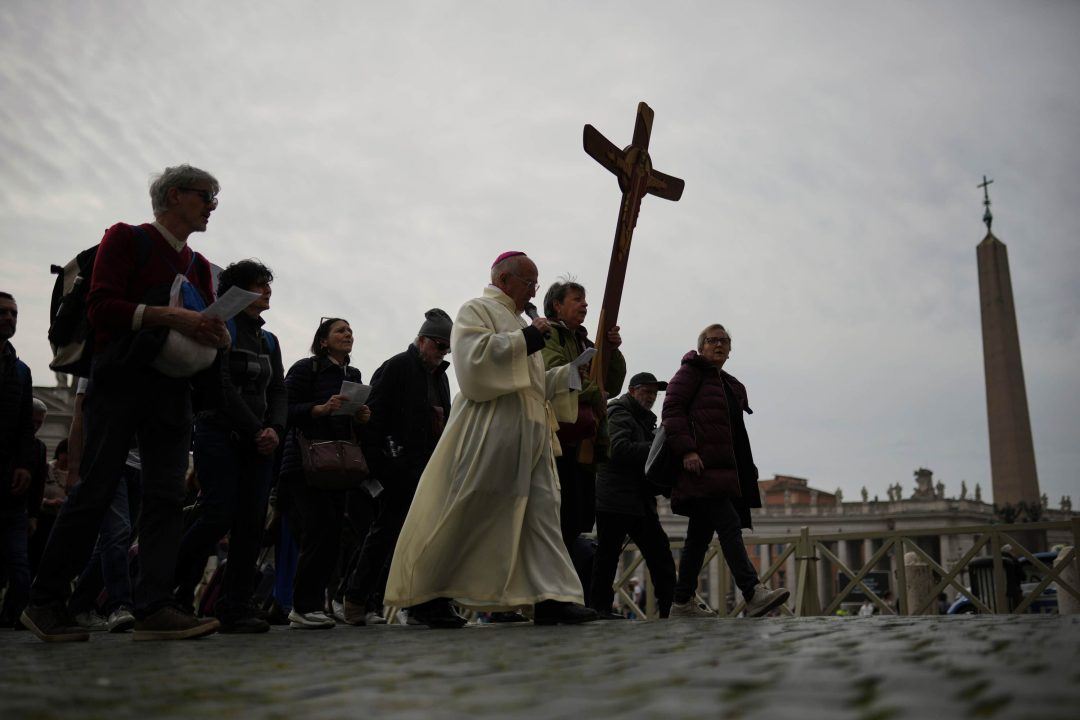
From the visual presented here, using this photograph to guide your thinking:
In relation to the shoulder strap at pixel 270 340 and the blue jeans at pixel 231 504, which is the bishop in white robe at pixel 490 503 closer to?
the blue jeans at pixel 231 504

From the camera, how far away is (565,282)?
625cm

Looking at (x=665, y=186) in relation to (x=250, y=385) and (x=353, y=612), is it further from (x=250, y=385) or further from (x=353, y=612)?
(x=353, y=612)

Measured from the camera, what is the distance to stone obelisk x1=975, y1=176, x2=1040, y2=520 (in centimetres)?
4031

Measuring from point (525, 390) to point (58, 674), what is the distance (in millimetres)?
3061

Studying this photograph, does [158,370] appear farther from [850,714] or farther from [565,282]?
[850,714]

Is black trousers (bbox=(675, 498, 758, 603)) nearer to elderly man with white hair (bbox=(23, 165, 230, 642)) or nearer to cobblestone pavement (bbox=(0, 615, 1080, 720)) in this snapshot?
cobblestone pavement (bbox=(0, 615, 1080, 720))

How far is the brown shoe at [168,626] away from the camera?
395 centimetres

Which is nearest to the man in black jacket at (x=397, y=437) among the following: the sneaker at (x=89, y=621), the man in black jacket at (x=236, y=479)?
the man in black jacket at (x=236, y=479)

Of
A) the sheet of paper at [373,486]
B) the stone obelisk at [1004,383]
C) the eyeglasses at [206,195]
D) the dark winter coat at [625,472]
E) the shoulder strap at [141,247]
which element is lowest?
the sheet of paper at [373,486]

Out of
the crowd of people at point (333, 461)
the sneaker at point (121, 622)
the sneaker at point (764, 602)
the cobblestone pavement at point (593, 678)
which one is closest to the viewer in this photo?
the cobblestone pavement at point (593, 678)

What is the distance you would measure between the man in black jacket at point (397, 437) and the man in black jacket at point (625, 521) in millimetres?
1444

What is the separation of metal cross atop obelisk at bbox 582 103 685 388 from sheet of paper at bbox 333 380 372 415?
1594 mm

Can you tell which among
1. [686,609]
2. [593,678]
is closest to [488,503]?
[686,609]

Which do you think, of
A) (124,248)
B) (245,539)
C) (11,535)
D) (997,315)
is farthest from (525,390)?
(997,315)
